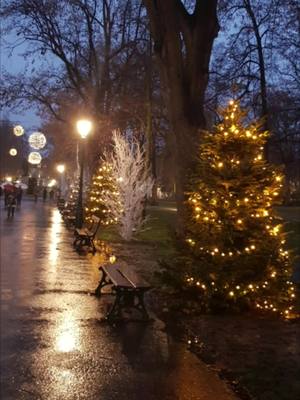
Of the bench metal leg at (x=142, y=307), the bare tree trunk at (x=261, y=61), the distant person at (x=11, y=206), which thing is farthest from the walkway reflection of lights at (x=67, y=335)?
the distant person at (x=11, y=206)

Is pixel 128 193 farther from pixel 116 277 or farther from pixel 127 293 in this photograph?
pixel 127 293

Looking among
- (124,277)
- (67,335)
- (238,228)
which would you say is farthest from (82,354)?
(238,228)

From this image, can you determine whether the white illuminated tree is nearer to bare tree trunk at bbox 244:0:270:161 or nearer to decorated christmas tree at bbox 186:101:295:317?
bare tree trunk at bbox 244:0:270:161

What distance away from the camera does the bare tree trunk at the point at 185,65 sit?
11.2m

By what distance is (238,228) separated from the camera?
8.95m

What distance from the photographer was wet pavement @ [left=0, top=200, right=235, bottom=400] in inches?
214

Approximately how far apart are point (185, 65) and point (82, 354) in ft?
21.5

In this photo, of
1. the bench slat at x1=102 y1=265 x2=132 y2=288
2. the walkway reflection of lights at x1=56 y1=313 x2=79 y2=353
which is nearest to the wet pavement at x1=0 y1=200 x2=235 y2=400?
the walkway reflection of lights at x1=56 y1=313 x2=79 y2=353

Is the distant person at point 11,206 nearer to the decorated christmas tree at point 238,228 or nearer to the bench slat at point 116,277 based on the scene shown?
the bench slat at point 116,277

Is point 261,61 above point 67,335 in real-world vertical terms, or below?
above

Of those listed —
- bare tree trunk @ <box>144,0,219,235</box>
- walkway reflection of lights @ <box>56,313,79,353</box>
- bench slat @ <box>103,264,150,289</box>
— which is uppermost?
bare tree trunk @ <box>144,0,219,235</box>

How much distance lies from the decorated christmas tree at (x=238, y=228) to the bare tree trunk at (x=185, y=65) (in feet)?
6.18

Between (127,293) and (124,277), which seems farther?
(124,277)

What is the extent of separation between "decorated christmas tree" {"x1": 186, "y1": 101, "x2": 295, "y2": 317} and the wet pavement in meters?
1.19
